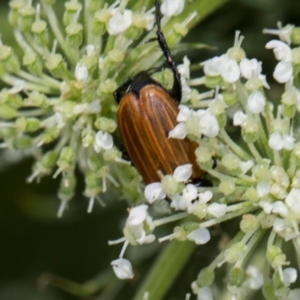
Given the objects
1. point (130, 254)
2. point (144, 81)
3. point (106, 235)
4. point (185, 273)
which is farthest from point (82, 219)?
point (144, 81)

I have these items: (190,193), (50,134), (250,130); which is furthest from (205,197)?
(50,134)

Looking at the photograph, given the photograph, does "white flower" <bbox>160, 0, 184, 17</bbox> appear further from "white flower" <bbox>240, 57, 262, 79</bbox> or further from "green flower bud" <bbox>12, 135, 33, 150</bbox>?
"green flower bud" <bbox>12, 135, 33, 150</bbox>

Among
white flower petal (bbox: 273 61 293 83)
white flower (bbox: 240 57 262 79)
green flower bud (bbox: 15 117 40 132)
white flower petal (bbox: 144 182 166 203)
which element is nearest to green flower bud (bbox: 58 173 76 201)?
green flower bud (bbox: 15 117 40 132)

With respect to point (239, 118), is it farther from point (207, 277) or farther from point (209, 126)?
point (207, 277)

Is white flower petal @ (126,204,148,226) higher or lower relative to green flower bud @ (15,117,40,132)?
lower

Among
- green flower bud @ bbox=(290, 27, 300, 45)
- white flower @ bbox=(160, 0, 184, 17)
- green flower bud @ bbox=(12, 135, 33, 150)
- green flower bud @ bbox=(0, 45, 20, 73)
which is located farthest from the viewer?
green flower bud @ bbox=(12, 135, 33, 150)

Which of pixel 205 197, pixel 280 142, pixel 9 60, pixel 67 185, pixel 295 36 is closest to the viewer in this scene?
pixel 280 142
